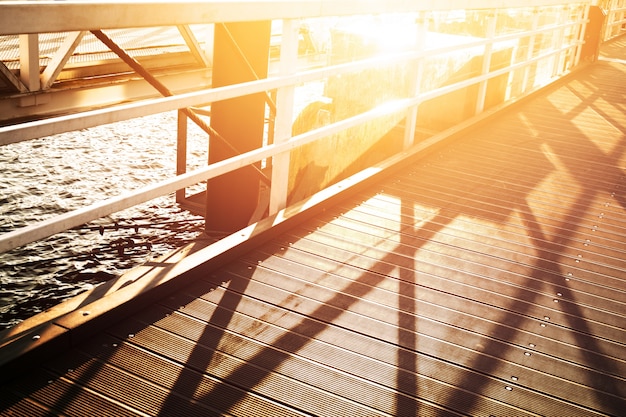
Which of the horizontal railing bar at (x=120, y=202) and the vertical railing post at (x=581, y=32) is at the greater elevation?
the vertical railing post at (x=581, y=32)

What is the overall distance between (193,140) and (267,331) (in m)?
11.7

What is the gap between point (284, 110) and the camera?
12.8 ft

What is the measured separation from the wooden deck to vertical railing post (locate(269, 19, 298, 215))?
0.87 ft

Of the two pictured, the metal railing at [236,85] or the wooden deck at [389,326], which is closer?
the metal railing at [236,85]

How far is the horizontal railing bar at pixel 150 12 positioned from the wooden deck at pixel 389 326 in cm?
124

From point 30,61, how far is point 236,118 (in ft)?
6.43

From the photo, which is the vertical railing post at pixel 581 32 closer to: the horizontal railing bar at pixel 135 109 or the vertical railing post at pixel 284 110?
the horizontal railing bar at pixel 135 109

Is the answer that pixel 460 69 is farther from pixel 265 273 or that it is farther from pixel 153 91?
pixel 265 273

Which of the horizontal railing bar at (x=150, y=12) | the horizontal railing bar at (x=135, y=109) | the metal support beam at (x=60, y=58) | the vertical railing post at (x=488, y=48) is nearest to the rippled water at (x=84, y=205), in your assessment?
the metal support beam at (x=60, y=58)

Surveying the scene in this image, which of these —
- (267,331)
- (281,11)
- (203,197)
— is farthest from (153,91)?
(267,331)

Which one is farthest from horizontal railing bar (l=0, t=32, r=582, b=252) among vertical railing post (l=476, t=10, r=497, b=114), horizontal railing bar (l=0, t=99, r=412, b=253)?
vertical railing post (l=476, t=10, r=497, b=114)

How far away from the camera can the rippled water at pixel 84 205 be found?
30.2ft

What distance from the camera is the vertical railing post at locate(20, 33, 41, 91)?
5275 millimetres

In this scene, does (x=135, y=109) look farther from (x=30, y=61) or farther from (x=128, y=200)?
(x=30, y=61)
